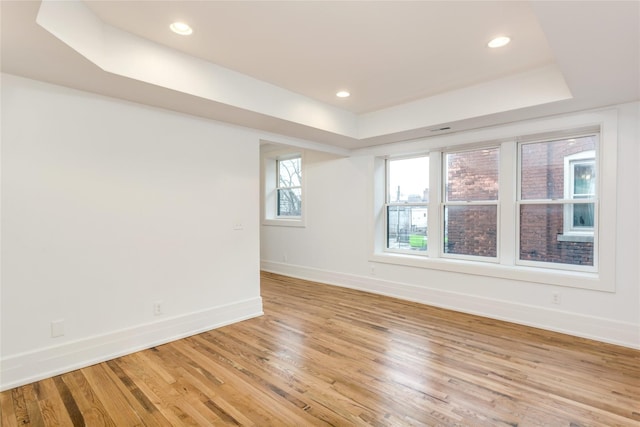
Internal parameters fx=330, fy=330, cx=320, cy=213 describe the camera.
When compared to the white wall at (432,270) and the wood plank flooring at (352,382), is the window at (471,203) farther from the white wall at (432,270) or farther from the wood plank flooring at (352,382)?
the wood plank flooring at (352,382)

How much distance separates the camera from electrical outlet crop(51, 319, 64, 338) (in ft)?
8.68

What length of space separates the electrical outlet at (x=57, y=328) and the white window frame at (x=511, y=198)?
388 cm

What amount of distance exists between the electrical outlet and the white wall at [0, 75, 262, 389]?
0.04 meters

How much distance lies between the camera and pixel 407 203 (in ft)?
16.6

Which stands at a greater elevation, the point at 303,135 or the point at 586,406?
the point at 303,135

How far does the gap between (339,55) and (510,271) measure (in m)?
3.09

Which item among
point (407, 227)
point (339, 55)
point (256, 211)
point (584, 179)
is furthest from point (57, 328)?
point (584, 179)

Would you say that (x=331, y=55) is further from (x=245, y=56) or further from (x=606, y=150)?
(x=606, y=150)

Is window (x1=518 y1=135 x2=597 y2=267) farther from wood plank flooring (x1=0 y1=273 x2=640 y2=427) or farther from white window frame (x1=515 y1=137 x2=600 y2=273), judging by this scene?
wood plank flooring (x1=0 y1=273 x2=640 y2=427)

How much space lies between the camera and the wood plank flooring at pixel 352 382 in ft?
6.84

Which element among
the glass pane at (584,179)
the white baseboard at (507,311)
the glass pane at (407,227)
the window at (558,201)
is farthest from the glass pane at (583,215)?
the glass pane at (407,227)

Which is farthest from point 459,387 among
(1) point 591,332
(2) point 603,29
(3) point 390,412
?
(2) point 603,29

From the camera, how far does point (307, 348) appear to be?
10.2ft

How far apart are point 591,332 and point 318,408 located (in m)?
3.00
